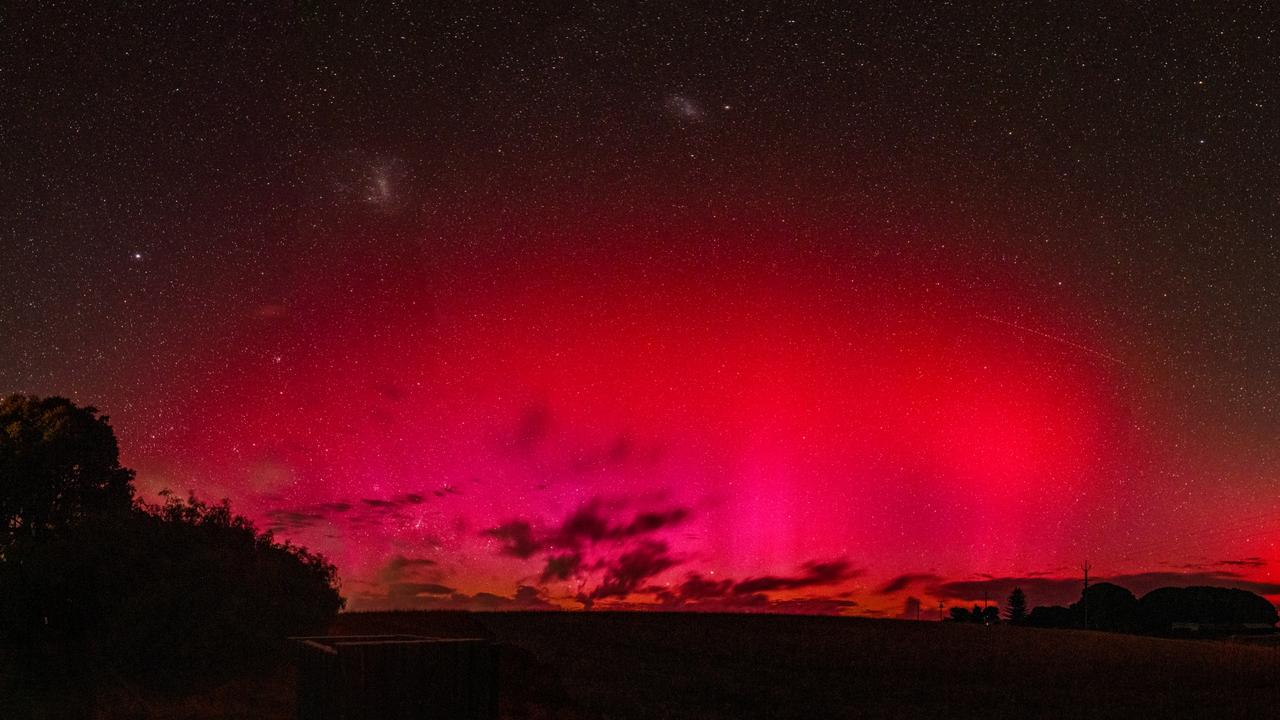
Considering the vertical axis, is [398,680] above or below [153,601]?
below

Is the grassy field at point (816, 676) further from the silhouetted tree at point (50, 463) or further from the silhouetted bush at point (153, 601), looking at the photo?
the silhouetted tree at point (50, 463)

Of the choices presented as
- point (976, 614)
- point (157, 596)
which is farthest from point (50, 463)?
point (976, 614)

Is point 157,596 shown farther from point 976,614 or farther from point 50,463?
point 976,614

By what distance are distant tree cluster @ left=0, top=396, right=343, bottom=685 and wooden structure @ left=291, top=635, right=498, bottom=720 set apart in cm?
856

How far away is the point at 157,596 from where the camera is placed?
20906 mm

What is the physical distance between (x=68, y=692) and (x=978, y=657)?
37.4m

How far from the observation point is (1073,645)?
168ft

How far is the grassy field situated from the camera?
24.5 metres

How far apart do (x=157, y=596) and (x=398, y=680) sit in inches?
450

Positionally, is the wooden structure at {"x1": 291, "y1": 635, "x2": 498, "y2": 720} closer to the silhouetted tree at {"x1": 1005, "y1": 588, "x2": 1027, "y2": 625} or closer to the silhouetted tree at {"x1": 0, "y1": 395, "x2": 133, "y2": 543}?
the silhouetted tree at {"x1": 0, "y1": 395, "x2": 133, "y2": 543}

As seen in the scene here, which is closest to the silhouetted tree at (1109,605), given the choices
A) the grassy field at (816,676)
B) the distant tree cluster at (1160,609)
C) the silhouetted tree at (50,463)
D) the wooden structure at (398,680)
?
the distant tree cluster at (1160,609)

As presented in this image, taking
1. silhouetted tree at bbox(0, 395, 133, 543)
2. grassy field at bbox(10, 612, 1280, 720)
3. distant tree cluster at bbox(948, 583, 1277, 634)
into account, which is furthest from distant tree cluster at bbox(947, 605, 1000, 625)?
silhouetted tree at bbox(0, 395, 133, 543)

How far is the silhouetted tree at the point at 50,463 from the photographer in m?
34.5

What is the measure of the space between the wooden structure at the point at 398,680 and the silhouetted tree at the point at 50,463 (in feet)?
81.8
